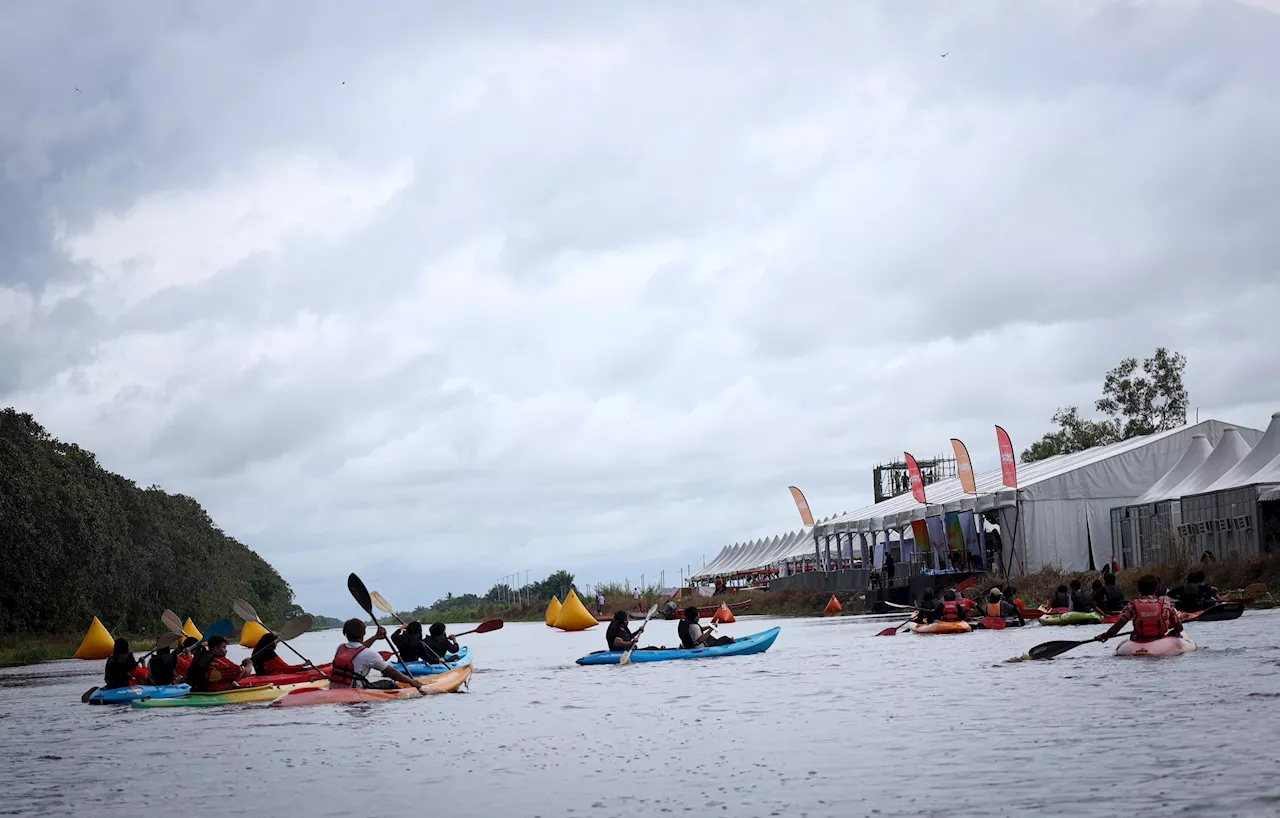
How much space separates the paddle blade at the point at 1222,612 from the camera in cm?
2455

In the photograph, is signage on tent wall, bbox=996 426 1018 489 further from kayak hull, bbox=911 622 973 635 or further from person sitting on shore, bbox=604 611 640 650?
person sitting on shore, bbox=604 611 640 650

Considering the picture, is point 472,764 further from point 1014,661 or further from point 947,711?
point 1014,661

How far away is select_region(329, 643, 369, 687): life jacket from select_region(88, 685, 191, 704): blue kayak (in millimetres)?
3472

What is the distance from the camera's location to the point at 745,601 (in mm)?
68812

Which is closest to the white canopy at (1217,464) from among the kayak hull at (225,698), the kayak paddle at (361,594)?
the kayak paddle at (361,594)

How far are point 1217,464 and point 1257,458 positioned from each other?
2993mm

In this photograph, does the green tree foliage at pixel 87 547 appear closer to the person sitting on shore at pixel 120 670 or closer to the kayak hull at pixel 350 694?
the person sitting on shore at pixel 120 670

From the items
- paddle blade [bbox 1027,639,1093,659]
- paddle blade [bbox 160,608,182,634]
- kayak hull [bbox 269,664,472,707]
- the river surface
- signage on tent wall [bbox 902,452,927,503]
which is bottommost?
the river surface

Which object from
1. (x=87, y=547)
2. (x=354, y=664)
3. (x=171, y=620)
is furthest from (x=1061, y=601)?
(x=87, y=547)

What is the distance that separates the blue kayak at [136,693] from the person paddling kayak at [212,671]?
0.38 metres

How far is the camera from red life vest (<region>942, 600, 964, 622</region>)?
107 feet

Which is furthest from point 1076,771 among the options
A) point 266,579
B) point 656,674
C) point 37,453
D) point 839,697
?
point 266,579

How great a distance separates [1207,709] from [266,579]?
482 ft

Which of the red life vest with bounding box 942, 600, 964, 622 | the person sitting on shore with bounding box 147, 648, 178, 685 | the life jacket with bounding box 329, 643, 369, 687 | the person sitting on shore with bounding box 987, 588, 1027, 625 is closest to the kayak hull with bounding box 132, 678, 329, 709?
the person sitting on shore with bounding box 147, 648, 178, 685
